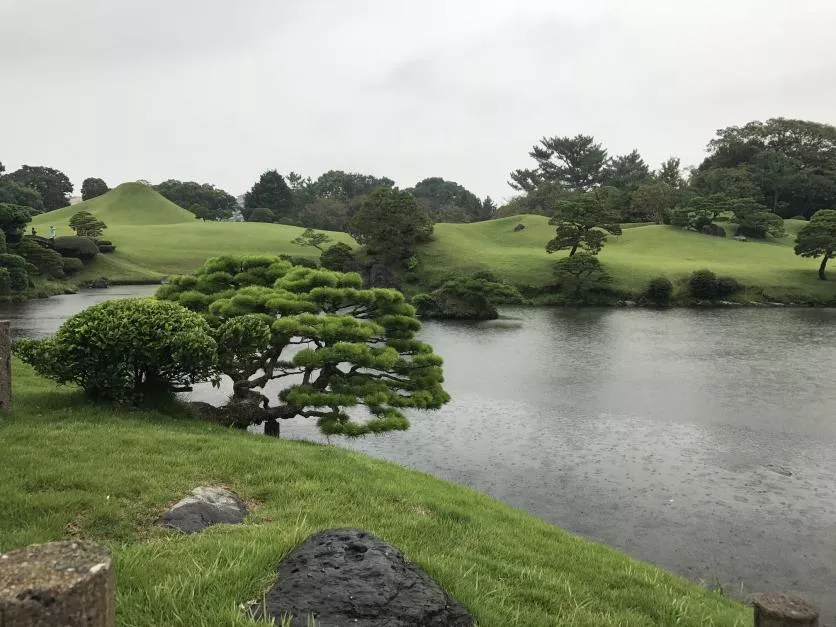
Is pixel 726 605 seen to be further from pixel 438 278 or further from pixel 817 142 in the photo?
pixel 817 142

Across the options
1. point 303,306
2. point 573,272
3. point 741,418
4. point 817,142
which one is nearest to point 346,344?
point 303,306

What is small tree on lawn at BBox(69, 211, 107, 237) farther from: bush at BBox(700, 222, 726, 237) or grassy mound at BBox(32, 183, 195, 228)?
bush at BBox(700, 222, 726, 237)

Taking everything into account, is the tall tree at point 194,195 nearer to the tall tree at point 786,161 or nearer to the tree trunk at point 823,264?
the tall tree at point 786,161

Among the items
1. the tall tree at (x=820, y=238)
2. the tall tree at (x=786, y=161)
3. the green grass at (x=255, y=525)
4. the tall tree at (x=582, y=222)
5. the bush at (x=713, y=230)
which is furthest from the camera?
the tall tree at (x=786, y=161)

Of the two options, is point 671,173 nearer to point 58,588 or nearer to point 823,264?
point 823,264

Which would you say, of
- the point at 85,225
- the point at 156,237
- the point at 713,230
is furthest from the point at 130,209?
the point at 713,230

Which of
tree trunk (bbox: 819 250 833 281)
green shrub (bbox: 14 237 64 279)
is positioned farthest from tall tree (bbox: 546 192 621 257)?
green shrub (bbox: 14 237 64 279)

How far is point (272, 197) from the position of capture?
358 ft

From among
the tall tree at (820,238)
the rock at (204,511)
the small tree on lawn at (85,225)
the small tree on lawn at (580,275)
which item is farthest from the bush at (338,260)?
the rock at (204,511)

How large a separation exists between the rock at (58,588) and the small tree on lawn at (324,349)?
9901mm

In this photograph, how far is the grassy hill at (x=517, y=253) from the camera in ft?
166

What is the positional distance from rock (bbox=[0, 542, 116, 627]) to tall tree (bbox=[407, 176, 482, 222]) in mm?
97448

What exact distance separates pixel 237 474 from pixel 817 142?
95.6 meters

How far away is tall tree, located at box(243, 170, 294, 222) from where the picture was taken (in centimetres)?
10919
